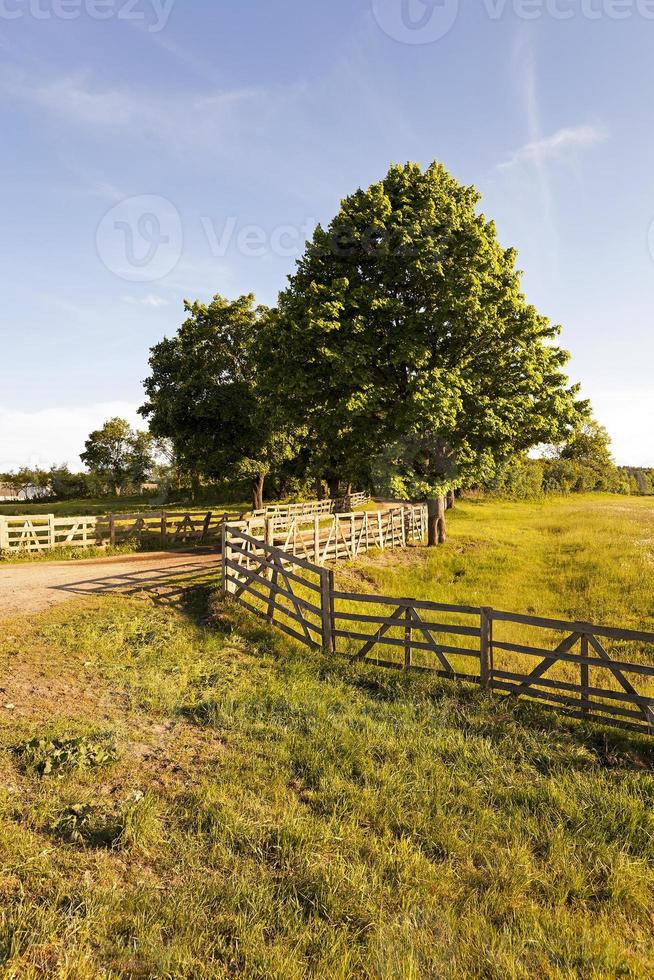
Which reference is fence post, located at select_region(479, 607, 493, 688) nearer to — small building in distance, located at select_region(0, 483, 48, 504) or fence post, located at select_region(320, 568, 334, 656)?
fence post, located at select_region(320, 568, 334, 656)

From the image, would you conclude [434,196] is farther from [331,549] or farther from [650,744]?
[650,744]

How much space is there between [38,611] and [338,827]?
10.1 metres

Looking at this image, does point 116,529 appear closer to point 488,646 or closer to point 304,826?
point 488,646

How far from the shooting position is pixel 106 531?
78.2ft

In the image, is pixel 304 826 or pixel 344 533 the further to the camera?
pixel 344 533

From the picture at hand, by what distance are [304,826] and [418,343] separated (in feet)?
61.2

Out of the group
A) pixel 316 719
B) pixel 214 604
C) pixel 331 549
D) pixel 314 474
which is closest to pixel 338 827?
pixel 316 719

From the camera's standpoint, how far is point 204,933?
3824 millimetres

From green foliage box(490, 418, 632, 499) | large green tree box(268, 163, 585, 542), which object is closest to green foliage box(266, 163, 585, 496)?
large green tree box(268, 163, 585, 542)

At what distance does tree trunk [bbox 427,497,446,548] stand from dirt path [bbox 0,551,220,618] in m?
11.3

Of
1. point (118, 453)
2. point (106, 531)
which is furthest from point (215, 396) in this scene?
point (118, 453)

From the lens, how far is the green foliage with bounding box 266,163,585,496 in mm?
19828

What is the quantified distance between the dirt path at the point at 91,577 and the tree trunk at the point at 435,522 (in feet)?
37.2

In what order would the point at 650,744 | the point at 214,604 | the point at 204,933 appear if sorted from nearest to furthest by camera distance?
the point at 204,933, the point at 650,744, the point at 214,604
